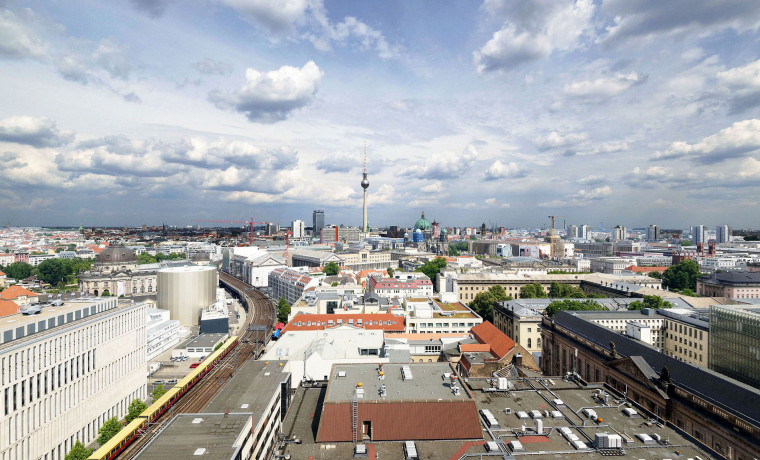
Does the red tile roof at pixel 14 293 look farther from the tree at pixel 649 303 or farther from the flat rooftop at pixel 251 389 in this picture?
the tree at pixel 649 303

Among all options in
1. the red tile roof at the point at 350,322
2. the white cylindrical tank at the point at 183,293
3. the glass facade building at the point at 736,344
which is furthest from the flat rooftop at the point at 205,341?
the glass facade building at the point at 736,344

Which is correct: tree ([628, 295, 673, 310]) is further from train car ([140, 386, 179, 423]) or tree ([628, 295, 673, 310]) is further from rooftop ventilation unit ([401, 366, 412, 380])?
train car ([140, 386, 179, 423])

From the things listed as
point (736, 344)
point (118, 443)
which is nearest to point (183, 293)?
point (118, 443)

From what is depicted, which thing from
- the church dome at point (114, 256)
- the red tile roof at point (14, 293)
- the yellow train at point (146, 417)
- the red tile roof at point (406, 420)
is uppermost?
the church dome at point (114, 256)

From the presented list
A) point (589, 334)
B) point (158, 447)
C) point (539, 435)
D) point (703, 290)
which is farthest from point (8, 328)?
point (703, 290)

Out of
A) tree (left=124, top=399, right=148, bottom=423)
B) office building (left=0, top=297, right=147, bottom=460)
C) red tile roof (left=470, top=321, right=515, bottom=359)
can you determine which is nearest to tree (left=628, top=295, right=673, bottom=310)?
red tile roof (left=470, top=321, right=515, bottom=359)

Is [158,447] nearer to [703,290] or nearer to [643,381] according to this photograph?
[643,381]
